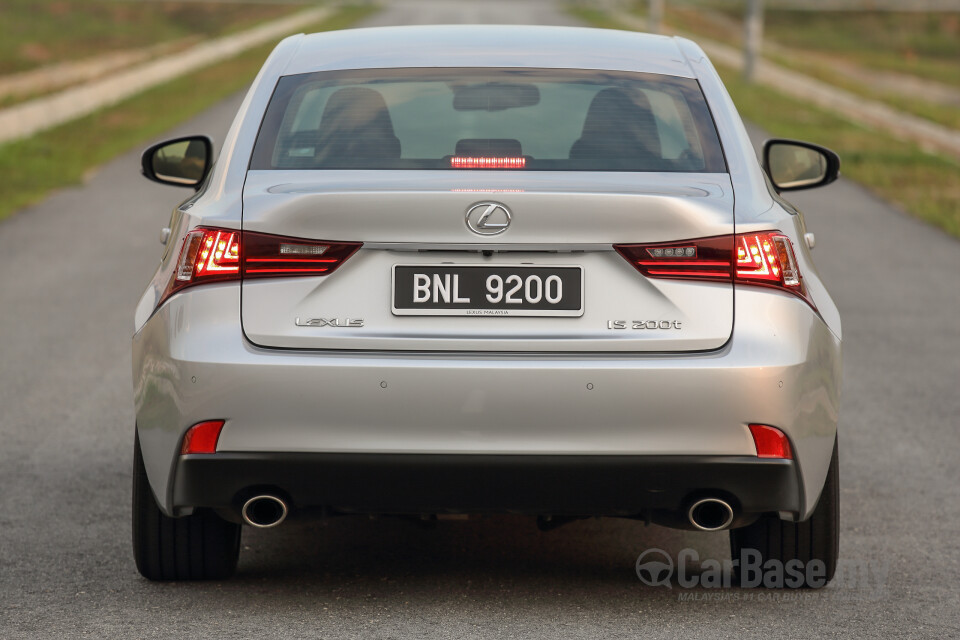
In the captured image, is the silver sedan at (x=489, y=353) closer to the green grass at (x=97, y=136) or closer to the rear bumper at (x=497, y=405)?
the rear bumper at (x=497, y=405)

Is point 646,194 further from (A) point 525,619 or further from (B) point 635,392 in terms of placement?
(A) point 525,619

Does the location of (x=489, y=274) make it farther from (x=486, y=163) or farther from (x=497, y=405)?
(x=486, y=163)

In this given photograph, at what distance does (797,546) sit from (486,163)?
4.80 feet

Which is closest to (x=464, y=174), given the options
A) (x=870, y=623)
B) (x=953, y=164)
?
(x=870, y=623)

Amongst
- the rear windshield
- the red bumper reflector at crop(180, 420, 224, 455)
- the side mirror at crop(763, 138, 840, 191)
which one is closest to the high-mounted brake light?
the rear windshield

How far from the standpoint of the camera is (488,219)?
4.05 meters

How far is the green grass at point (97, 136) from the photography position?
16.9m

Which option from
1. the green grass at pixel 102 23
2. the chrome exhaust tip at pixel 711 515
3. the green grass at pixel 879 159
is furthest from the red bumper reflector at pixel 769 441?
the green grass at pixel 102 23

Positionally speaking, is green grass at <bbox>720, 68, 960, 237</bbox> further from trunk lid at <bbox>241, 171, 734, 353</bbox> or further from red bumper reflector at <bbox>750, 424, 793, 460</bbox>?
trunk lid at <bbox>241, 171, 734, 353</bbox>

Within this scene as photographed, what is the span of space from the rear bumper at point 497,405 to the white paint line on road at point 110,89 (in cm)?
1711

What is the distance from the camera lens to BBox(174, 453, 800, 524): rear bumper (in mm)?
4055

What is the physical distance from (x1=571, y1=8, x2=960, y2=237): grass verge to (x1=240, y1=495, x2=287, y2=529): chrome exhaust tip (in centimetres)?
1120

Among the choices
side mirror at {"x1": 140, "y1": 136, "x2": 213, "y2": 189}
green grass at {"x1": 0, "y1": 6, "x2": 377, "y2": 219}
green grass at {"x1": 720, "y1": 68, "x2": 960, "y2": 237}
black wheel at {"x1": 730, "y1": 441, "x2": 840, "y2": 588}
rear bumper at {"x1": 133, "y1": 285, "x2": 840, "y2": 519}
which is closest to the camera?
rear bumper at {"x1": 133, "y1": 285, "x2": 840, "y2": 519}

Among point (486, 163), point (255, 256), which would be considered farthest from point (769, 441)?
point (255, 256)
